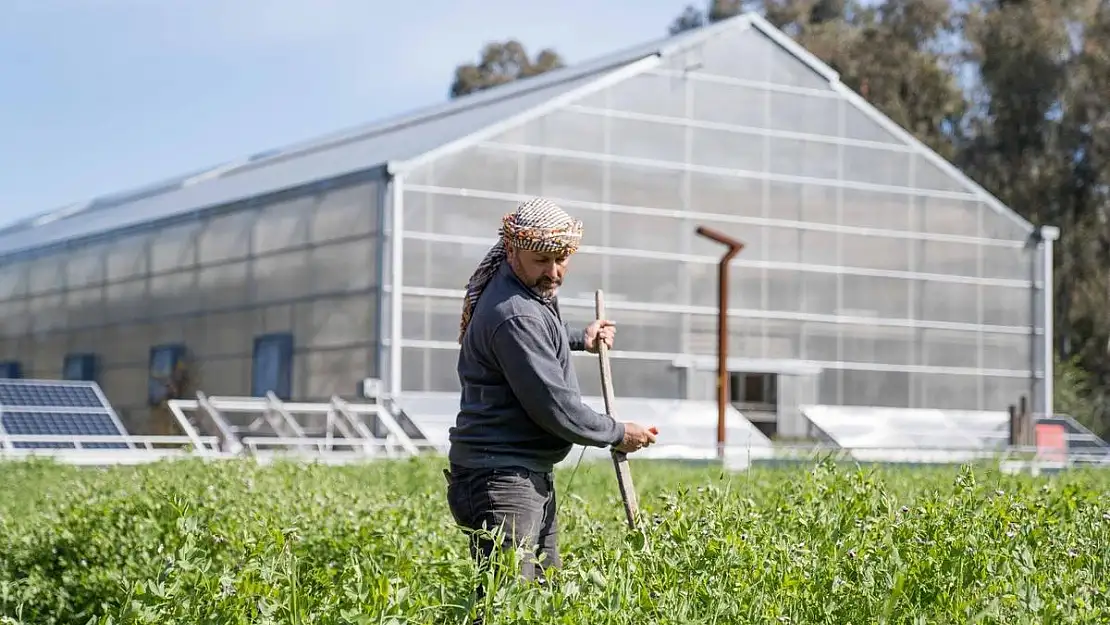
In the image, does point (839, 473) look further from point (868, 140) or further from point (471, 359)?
point (868, 140)

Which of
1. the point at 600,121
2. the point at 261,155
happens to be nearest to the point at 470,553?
the point at 600,121

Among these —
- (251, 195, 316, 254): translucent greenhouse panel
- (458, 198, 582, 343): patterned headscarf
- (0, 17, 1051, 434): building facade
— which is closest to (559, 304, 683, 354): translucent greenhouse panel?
(0, 17, 1051, 434): building facade

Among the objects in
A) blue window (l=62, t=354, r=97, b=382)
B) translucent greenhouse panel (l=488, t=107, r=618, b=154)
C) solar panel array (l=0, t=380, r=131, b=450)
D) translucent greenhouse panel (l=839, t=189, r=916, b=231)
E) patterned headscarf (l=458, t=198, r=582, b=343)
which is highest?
translucent greenhouse panel (l=488, t=107, r=618, b=154)

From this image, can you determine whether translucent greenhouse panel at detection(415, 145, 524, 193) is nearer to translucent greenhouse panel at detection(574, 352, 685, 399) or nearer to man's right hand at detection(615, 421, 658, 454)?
translucent greenhouse panel at detection(574, 352, 685, 399)

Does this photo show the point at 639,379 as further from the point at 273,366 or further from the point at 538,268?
the point at 538,268

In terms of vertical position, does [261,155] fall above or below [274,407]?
above

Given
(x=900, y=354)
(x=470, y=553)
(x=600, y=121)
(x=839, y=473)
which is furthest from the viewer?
(x=900, y=354)

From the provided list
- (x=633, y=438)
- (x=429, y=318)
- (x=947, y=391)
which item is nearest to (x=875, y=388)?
(x=947, y=391)

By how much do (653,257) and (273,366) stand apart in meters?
6.24

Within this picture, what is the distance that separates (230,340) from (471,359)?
23.0 meters

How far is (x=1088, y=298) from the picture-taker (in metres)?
41.6

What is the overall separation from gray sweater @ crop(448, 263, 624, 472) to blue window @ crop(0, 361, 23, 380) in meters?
31.2

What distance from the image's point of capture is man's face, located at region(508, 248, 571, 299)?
5.86 m

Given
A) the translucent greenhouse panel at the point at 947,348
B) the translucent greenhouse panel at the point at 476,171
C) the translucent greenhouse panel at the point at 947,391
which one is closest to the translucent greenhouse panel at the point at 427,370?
the translucent greenhouse panel at the point at 476,171
